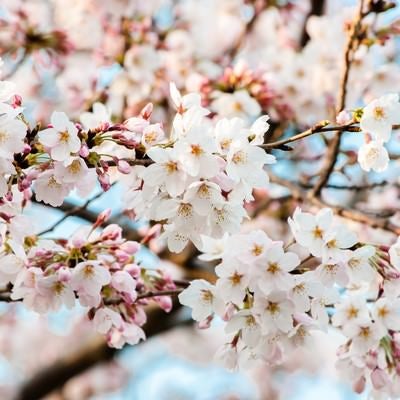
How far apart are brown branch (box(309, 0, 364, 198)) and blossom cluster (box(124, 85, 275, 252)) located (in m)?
0.64

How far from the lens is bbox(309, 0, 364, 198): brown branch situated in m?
1.98

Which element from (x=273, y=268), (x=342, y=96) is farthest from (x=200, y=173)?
(x=342, y=96)

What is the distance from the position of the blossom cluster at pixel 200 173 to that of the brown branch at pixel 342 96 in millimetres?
638

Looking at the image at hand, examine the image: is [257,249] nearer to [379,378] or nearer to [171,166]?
[171,166]

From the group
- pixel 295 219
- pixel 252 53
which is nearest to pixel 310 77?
pixel 252 53

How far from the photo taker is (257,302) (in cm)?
140

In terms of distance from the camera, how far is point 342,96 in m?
1.98

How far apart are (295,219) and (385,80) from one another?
163cm

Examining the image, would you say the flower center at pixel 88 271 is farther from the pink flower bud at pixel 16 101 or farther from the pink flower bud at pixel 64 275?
the pink flower bud at pixel 16 101

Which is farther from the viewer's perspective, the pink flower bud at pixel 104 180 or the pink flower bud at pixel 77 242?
the pink flower bud at pixel 77 242

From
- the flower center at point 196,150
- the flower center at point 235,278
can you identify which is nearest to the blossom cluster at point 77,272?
the flower center at point 235,278

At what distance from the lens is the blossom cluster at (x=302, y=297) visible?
139cm

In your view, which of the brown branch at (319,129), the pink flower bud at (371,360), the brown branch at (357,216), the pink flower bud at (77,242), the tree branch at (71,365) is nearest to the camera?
the brown branch at (319,129)

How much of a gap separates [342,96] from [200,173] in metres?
0.85
